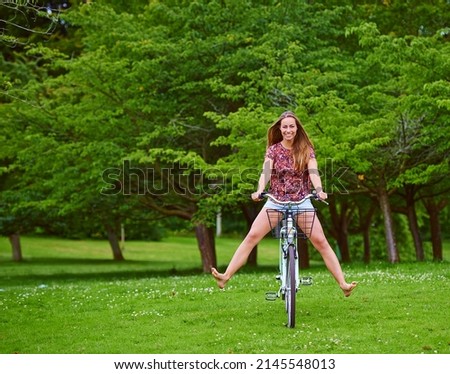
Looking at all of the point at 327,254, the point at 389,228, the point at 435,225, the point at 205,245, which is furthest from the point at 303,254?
the point at 327,254

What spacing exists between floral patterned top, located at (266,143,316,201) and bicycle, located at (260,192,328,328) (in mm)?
112

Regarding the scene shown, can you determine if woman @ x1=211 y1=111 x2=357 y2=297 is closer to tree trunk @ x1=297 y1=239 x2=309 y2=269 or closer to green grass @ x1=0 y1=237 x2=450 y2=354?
green grass @ x1=0 y1=237 x2=450 y2=354

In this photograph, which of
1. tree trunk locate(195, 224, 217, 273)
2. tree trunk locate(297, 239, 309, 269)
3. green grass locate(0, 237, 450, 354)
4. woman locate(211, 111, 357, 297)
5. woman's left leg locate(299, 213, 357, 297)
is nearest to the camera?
green grass locate(0, 237, 450, 354)

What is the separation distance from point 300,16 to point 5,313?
12.7m

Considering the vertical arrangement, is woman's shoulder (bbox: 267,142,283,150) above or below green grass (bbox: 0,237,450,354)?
above

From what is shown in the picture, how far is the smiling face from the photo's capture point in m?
8.45

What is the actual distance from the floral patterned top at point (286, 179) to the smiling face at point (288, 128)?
0.50 feet

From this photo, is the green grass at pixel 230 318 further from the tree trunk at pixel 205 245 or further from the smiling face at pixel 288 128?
the tree trunk at pixel 205 245

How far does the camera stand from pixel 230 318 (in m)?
9.12

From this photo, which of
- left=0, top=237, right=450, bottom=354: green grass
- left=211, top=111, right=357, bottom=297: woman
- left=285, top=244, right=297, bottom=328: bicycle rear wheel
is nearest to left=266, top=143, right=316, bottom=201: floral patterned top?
left=211, top=111, right=357, bottom=297: woman

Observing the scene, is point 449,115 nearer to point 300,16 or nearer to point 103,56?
point 300,16

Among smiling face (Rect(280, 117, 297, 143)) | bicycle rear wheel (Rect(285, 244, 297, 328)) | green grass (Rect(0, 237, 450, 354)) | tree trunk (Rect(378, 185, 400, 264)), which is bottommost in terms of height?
green grass (Rect(0, 237, 450, 354))

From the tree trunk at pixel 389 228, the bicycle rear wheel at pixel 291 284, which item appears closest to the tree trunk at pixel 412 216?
the tree trunk at pixel 389 228

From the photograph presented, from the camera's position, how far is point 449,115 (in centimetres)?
1639
